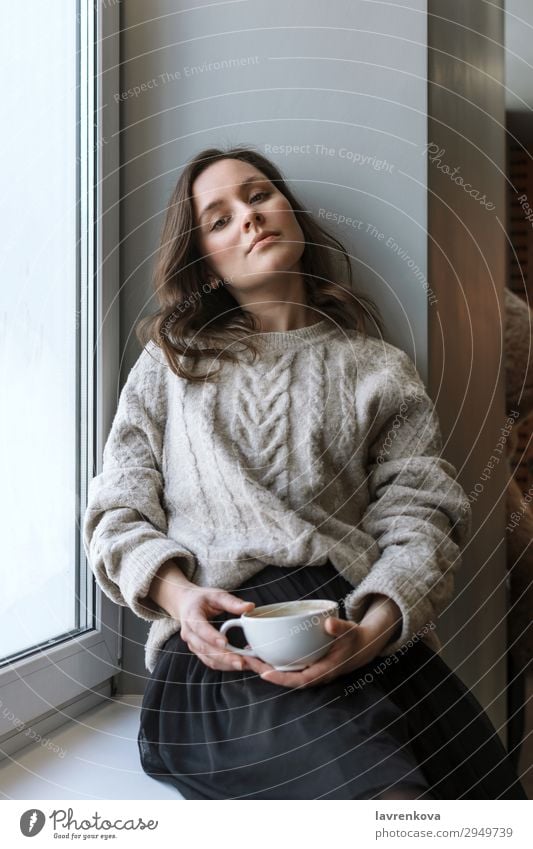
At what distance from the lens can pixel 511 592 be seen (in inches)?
30.3

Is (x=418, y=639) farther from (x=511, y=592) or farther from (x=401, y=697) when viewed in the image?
(x=511, y=592)

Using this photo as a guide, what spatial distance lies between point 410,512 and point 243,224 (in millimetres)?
241

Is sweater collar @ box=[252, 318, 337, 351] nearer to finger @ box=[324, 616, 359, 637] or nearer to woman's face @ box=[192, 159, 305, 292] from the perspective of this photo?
woman's face @ box=[192, 159, 305, 292]

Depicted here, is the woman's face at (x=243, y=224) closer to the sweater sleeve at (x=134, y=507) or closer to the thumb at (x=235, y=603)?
the sweater sleeve at (x=134, y=507)

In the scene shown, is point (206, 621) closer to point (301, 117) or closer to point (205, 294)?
point (205, 294)

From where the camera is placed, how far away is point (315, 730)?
0.52 metres

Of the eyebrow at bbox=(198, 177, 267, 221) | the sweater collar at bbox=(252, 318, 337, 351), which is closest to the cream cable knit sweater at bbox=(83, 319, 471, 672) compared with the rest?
the sweater collar at bbox=(252, 318, 337, 351)

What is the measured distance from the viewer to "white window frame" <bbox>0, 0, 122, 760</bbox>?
704mm

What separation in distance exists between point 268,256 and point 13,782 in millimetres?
400

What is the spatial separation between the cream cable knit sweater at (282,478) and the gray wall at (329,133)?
77mm

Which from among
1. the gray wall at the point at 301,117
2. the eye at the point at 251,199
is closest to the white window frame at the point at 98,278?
the gray wall at the point at 301,117

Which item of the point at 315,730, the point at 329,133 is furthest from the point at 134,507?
the point at 329,133

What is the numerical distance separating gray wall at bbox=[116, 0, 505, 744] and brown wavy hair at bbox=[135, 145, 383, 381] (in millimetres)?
31
